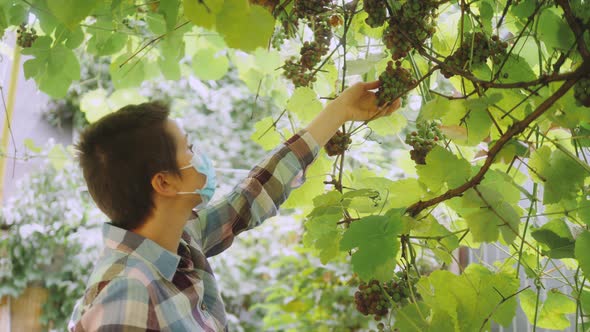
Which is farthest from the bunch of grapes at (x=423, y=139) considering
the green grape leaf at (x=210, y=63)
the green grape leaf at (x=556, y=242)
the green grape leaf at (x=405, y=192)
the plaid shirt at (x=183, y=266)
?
the green grape leaf at (x=210, y=63)

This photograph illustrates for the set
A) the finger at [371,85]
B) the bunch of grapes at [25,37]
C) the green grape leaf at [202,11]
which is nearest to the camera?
the green grape leaf at [202,11]

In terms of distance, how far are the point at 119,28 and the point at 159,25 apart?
8 cm

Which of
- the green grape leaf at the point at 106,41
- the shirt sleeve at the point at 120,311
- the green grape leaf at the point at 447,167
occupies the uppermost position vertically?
the green grape leaf at the point at 106,41

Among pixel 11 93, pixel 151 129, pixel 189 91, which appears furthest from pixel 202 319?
pixel 189 91

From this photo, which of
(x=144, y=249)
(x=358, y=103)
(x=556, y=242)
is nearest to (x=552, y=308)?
(x=556, y=242)

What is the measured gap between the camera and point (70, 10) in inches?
23.3

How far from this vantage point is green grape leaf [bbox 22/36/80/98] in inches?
42.2

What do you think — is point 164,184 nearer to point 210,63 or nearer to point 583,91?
point 210,63

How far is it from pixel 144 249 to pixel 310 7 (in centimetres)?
46

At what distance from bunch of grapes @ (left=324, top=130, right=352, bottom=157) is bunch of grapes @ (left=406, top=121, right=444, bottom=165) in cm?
14

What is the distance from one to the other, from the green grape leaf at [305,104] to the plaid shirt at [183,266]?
5cm

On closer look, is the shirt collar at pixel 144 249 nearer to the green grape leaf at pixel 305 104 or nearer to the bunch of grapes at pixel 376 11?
the green grape leaf at pixel 305 104

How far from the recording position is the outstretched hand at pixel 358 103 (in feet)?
3.32

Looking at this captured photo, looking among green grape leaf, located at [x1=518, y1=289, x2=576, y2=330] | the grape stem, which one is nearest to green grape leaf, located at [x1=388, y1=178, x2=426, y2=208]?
the grape stem
